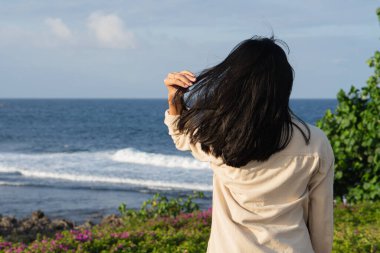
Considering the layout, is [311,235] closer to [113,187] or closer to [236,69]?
[236,69]

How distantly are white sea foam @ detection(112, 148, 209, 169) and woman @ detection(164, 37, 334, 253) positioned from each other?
24.8 m

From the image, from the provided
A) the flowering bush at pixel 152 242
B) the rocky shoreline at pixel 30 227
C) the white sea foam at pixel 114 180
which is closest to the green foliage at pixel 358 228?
the flowering bush at pixel 152 242

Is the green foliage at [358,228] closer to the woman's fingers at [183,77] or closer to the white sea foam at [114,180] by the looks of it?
the woman's fingers at [183,77]

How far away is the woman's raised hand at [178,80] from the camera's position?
2.39 m

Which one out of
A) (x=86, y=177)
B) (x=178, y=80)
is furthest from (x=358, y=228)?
(x=86, y=177)

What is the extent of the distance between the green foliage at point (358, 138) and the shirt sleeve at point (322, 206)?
6.37 metres

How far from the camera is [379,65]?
28.5 ft

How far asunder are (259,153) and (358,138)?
6806 mm

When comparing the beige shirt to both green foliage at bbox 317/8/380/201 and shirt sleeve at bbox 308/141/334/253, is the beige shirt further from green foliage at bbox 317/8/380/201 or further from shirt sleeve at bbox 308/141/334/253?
green foliage at bbox 317/8/380/201

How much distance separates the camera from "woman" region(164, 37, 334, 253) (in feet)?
7.13

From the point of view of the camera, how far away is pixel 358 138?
8.66 meters

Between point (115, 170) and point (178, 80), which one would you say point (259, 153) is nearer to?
point (178, 80)

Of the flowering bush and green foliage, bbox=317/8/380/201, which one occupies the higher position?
green foliage, bbox=317/8/380/201

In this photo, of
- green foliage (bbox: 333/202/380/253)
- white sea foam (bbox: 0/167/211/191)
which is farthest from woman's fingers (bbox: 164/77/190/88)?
white sea foam (bbox: 0/167/211/191)
